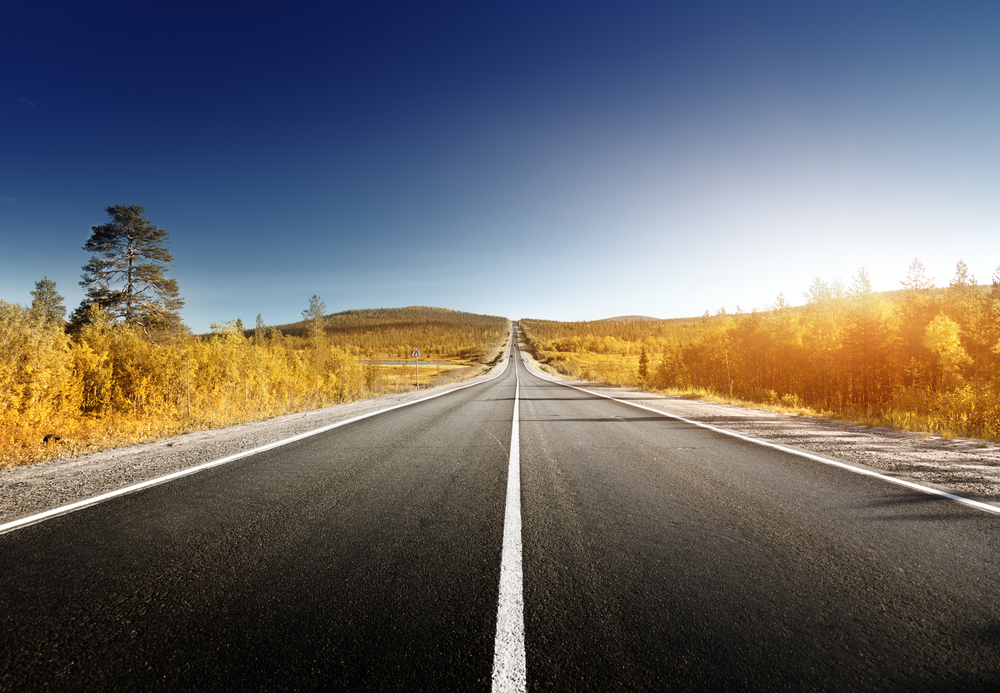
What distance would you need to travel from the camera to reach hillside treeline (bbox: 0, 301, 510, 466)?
383 inches

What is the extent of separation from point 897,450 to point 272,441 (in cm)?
1013

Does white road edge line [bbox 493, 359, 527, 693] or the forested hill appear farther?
the forested hill

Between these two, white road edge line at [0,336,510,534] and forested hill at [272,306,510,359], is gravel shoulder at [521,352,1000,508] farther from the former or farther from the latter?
forested hill at [272,306,510,359]

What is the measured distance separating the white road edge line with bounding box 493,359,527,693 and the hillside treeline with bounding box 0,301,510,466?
7.14 metres

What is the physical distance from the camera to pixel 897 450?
5887mm

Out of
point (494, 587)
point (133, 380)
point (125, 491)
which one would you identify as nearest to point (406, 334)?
point (133, 380)

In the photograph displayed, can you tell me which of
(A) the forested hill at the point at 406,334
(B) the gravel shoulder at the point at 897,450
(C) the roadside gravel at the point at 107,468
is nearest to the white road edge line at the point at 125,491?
(C) the roadside gravel at the point at 107,468

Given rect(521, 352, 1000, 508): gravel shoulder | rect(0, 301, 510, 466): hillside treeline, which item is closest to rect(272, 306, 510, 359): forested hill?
rect(0, 301, 510, 466): hillside treeline

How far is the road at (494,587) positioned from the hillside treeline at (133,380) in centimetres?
484

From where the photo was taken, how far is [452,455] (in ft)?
19.4

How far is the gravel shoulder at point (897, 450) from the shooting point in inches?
170

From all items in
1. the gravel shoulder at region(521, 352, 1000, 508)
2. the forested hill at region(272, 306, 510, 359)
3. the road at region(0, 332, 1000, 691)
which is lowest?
the gravel shoulder at region(521, 352, 1000, 508)

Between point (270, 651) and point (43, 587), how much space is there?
1.76 metres

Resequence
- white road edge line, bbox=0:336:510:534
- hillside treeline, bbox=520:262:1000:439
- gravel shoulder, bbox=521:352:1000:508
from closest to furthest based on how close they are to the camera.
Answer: white road edge line, bbox=0:336:510:534 → gravel shoulder, bbox=521:352:1000:508 → hillside treeline, bbox=520:262:1000:439
